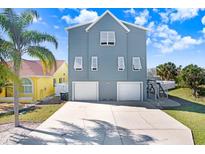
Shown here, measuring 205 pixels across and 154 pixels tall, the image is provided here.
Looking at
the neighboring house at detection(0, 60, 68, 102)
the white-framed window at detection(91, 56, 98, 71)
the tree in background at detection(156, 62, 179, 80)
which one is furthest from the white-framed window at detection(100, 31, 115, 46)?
the tree in background at detection(156, 62, 179, 80)

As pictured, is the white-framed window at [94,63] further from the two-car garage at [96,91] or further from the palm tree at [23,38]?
the palm tree at [23,38]

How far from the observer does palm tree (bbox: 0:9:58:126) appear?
928 cm

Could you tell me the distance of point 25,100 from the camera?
56.0 ft

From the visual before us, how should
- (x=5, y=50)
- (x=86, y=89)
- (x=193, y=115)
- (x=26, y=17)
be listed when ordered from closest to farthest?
1. (x=5, y=50)
2. (x=26, y=17)
3. (x=193, y=115)
4. (x=86, y=89)

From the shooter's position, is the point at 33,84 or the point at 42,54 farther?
the point at 33,84

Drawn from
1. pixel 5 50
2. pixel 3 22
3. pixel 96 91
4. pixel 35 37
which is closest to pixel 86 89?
pixel 96 91

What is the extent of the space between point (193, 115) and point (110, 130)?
5601 mm

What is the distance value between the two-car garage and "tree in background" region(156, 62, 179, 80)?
8.45m

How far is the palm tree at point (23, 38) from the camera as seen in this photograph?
9.28m

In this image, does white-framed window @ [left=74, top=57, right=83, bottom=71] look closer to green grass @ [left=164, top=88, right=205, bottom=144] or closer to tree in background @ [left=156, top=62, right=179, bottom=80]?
green grass @ [left=164, top=88, right=205, bottom=144]

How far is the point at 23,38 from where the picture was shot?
9773 millimetres

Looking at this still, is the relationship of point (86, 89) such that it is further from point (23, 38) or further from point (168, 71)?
point (168, 71)

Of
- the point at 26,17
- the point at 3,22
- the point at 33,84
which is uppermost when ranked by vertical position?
the point at 26,17

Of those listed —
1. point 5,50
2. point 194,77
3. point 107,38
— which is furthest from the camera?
point 194,77
